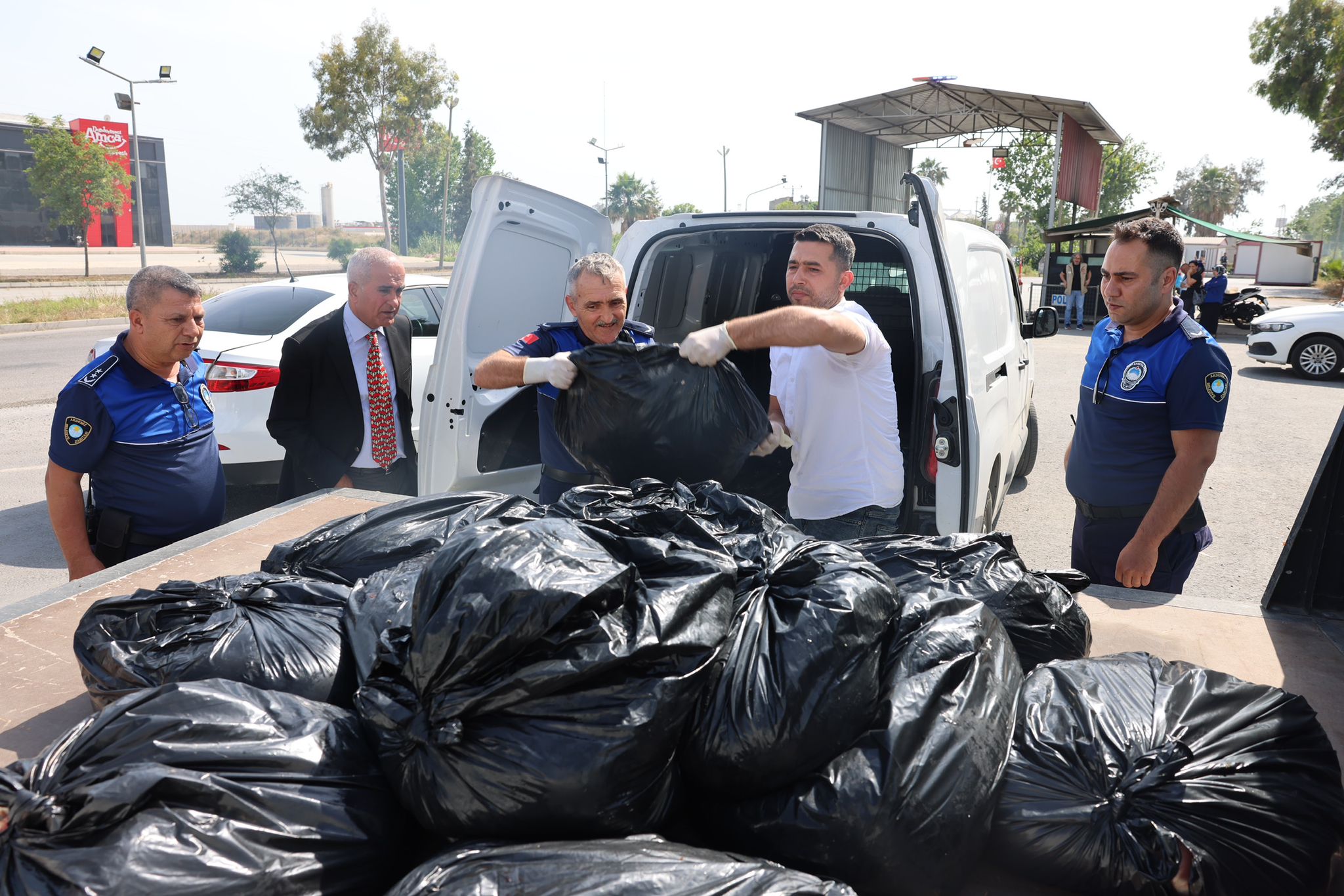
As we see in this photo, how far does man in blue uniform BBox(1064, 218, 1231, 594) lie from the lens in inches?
113

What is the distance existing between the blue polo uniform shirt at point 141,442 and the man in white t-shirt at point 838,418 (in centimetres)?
176

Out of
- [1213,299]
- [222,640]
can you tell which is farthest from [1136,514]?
[1213,299]

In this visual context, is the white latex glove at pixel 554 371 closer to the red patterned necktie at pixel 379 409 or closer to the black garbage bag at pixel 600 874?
the red patterned necktie at pixel 379 409

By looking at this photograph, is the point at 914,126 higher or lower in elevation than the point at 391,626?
higher

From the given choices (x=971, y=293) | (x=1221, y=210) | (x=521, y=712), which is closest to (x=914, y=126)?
(x=971, y=293)

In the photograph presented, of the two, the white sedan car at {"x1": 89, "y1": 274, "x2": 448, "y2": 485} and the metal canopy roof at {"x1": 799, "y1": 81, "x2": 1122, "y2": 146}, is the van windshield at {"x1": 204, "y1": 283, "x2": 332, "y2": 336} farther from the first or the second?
the metal canopy roof at {"x1": 799, "y1": 81, "x2": 1122, "y2": 146}

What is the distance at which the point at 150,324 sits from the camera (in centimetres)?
292

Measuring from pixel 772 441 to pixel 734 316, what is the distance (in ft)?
7.00

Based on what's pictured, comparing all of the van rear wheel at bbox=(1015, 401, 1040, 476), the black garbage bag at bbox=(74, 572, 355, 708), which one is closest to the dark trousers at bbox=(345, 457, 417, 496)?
the black garbage bag at bbox=(74, 572, 355, 708)

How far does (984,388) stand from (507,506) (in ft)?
7.35

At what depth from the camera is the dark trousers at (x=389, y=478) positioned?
3990 mm

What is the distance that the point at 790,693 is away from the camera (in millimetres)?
1389

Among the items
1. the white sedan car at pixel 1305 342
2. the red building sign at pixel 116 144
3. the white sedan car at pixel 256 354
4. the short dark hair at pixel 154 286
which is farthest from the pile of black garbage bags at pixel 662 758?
the red building sign at pixel 116 144

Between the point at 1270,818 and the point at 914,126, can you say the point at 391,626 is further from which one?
the point at 914,126
